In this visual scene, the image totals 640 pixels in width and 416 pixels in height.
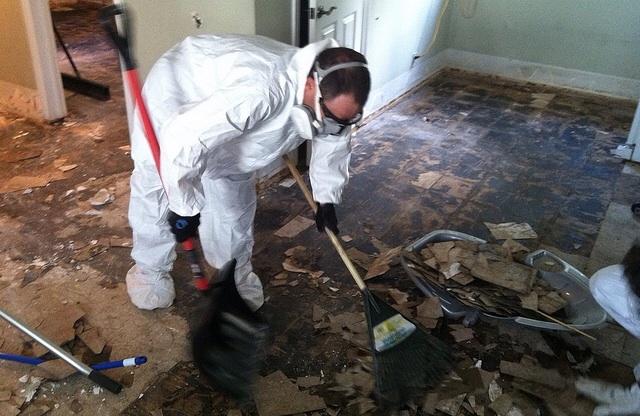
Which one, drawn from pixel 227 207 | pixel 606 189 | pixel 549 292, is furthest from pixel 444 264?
pixel 606 189

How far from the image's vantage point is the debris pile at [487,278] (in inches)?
92.3

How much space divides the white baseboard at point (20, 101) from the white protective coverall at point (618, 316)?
380cm

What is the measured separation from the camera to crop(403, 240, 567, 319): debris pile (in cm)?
234

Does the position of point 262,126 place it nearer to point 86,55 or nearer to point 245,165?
point 245,165

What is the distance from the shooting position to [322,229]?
2275mm

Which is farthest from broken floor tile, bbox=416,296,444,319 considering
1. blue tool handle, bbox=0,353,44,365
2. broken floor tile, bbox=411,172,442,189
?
blue tool handle, bbox=0,353,44,365

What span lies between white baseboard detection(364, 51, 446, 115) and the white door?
2.12ft

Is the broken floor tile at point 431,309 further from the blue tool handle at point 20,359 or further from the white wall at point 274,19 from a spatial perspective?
the white wall at point 274,19

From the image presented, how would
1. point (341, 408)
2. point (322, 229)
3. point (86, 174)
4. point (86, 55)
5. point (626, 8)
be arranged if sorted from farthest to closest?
point (86, 55), point (626, 8), point (86, 174), point (322, 229), point (341, 408)

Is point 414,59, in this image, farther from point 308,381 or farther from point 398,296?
point 308,381

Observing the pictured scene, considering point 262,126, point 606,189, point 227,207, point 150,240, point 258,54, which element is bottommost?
point 606,189

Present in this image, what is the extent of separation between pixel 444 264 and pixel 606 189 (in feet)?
5.81

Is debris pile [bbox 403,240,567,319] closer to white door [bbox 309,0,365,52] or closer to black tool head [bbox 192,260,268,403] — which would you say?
black tool head [bbox 192,260,268,403]

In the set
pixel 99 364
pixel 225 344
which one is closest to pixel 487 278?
pixel 225 344
